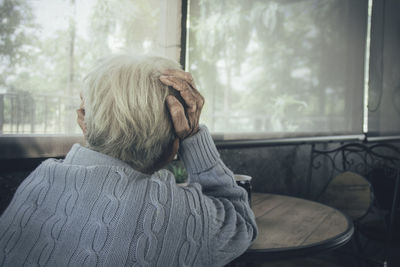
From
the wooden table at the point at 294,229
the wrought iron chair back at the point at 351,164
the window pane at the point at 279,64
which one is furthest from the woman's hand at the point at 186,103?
the wrought iron chair back at the point at 351,164

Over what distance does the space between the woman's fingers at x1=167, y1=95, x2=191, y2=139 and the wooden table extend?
435mm

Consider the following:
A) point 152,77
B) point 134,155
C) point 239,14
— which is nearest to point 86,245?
point 134,155

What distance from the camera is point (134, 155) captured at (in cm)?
79

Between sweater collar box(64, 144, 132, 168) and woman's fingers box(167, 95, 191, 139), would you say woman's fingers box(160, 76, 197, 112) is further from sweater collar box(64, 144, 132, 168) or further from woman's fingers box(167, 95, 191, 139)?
sweater collar box(64, 144, 132, 168)

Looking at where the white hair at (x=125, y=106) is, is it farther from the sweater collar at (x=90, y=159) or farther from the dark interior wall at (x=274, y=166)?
the dark interior wall at (x=274, y=166)

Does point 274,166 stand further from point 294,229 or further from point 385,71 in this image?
point 385,71

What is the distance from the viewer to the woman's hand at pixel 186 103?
2.53ft

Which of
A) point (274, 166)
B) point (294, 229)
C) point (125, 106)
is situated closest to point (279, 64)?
point (274, 166)

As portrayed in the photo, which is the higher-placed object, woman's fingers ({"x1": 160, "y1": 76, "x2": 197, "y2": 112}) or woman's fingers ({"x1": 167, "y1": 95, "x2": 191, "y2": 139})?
woman's fingers ({"x1": 160, "y1": 76, "x2": 197, "y2": 112})

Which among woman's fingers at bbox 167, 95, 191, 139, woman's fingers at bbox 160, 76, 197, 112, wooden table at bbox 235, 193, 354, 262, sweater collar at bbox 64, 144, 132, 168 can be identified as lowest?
wooden table at bbox 235, 193, 354, 262

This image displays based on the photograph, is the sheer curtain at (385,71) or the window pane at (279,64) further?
the sheer curtain at (385,71)

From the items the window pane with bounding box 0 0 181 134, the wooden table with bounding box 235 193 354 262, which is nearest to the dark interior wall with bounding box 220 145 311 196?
the wooden table with bounding box 235 193 354 262

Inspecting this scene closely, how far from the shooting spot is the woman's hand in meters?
0.77

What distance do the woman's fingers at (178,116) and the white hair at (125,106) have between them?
0.6 inches
